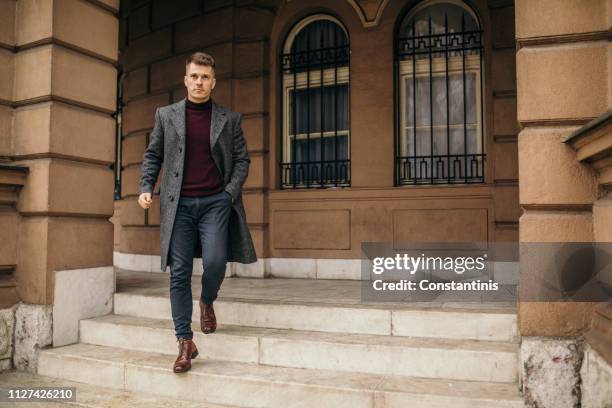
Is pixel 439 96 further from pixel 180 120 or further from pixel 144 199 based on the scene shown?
pixel 144 199

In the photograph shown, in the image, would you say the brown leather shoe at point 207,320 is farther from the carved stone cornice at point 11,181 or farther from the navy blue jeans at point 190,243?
the carved stone cornice at point 11,181

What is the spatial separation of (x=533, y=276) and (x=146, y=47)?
7.61m

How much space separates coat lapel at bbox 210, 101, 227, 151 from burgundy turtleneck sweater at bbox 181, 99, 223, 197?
0.04 metres

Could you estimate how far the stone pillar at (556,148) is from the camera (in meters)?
3.51

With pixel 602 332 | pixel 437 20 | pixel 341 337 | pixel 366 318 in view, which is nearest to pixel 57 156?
pixel 341 337

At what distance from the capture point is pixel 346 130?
774 centimetres

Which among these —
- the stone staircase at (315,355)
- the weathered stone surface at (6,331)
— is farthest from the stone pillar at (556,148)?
the weathered stone surface at (6,331)

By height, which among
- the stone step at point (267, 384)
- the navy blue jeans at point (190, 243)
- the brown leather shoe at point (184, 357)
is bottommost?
the stone step at point (267, 384)

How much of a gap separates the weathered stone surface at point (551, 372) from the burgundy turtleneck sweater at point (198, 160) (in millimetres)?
2516

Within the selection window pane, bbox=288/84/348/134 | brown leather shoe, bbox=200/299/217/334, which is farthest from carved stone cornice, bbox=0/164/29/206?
window pane, bbox=288/84/348/134

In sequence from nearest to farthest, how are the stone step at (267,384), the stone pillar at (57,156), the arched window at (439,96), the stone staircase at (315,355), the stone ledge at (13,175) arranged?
the stone step at (267,384) → the stone staircase at (315,355) → the stone ledge at (13,175) → the stone pillar at (57,156) → the arched window at (439,96)

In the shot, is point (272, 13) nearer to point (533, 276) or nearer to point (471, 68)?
point (471, 68)

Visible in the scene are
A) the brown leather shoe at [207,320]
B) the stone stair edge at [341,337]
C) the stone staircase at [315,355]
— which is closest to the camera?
the stone staircase at [315,355]

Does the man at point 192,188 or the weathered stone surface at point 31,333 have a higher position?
the man at point 192,188
